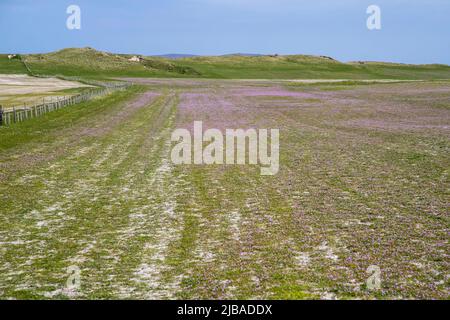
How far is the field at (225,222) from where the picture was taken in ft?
36.3

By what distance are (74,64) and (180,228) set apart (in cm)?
18534

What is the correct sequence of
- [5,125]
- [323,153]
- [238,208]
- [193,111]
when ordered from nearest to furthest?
1. [238,208]
2. [323,153]
3. [5,125]
4. [193,111]

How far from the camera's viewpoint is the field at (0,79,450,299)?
36.3ft

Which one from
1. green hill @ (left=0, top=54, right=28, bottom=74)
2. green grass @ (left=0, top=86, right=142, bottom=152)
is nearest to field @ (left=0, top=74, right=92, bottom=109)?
green grass @ (left=0, top=86, right=142, bottom=152)

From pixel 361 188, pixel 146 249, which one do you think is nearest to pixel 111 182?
pixel 146 249

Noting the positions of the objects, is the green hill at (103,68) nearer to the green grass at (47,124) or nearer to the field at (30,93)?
the field at (30,93)

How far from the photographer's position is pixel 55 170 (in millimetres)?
24141

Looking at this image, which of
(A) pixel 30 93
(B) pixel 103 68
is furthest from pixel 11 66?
(A) pixel 30 93

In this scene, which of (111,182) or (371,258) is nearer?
(371,258)

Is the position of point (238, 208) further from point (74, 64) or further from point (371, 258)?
point (74, 64)

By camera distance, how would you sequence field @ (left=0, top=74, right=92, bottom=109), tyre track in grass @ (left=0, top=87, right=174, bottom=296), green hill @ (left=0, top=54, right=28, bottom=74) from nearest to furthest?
tyre track in grass @ (left=0, top=87, right=174, bottom=296) → field @ (left=0, top=74, right=92, bottom=109) → green hill @ (left=0, top=54, right=28, bottom=74)

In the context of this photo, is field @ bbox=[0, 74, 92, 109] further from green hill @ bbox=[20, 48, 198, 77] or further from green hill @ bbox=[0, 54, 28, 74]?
green hill @ bbox=[0, 54, 28, 74]

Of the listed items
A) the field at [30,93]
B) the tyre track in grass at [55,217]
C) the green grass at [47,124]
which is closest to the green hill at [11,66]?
the field at [30,93]

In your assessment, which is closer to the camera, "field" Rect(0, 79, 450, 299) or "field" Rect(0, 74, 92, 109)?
"field" Rect(0, 79, 450, 299)
